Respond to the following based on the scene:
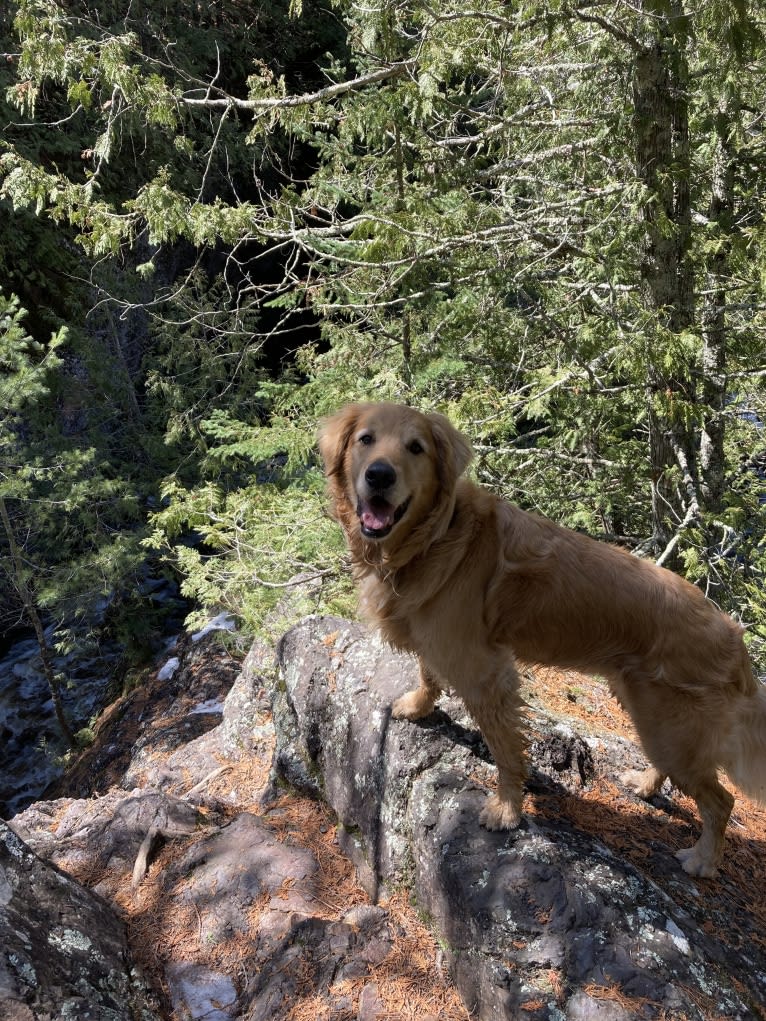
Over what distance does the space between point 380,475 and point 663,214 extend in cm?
313

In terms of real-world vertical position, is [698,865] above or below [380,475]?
below

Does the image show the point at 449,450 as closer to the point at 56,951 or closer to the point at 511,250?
the point at 56,951

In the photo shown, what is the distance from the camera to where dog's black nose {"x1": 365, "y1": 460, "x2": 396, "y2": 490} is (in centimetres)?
321

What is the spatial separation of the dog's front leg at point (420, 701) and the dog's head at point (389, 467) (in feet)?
2.82

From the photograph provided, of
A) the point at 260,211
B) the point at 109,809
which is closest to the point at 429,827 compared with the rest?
the point at 109,809

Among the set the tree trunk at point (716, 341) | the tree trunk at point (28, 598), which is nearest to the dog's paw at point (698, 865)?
the tree trunk at point (716, 341)

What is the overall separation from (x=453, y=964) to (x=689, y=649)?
1.79 meters

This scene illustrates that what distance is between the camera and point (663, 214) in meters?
4.64

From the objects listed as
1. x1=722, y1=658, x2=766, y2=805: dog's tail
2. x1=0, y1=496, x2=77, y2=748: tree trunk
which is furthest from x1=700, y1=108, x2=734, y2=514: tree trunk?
x1=0, y1=496, x2=77, y2=748: tree trunk

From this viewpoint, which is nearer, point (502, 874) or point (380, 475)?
point (502, 874)

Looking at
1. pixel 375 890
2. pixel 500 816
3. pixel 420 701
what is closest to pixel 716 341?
pixel 420 701

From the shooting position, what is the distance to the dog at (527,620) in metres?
3.20

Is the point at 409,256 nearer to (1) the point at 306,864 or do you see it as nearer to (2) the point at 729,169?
(2) the point at 729,169

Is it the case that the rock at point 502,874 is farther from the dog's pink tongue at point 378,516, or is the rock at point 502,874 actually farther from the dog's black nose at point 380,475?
the dog's black nose at point 380,475
